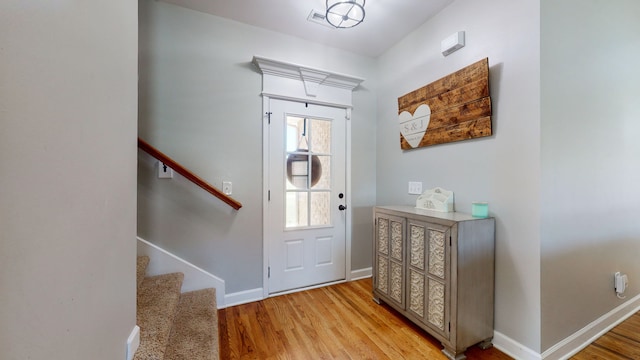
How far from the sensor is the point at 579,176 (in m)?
1.65

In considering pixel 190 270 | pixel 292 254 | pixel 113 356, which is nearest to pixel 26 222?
pixel 113 356

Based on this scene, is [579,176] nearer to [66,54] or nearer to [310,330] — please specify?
[310,330]

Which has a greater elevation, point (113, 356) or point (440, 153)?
point (440, 153)

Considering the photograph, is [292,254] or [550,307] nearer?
[550,307]

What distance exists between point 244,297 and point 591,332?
9.08 feet

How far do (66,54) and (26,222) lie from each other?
0.45 metres

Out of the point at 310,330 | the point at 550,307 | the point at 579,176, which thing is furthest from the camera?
the point at 310,330

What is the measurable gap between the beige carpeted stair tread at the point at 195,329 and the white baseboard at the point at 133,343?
9.7 inches

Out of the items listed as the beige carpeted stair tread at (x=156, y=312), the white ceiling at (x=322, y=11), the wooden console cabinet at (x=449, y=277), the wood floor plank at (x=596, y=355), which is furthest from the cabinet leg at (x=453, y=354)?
the white ceiling at (x=322, y=11)

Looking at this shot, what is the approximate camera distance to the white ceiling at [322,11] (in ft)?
6.75

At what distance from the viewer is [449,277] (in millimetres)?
1596

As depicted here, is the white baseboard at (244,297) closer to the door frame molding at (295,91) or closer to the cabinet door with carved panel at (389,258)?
the door frame molding at (295,91)

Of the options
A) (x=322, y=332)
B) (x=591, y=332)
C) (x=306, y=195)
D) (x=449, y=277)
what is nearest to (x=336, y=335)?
(x=322, y=332)

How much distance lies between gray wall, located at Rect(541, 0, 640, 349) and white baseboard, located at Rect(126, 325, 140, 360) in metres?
2.30
